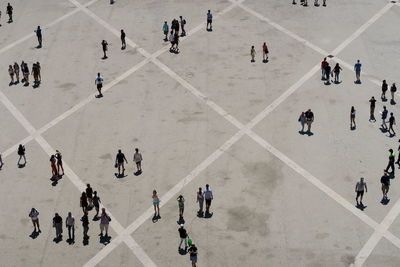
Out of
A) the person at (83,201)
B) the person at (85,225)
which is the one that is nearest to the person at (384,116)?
the person at (83,201)

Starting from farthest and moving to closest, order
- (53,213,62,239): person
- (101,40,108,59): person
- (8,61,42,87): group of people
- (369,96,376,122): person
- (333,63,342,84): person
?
(101,40,108,59): person
(8,61,42,87): group of people
(333,63,342,84): person
(369,96,376,122): person
(53,213,62,239): person

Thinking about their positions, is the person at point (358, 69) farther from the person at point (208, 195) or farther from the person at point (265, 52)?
the person at point (208, 195)

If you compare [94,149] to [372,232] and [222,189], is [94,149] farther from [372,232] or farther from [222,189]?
[372,232]

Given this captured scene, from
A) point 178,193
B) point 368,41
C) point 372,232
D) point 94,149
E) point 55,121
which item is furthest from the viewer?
point 368,41

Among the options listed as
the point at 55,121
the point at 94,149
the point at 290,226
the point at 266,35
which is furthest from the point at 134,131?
the point at 266,35

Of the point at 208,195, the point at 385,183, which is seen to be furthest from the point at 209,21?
the point at 385,183

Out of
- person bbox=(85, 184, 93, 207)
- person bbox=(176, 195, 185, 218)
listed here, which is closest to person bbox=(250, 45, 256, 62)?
person bbox=(176, 195, 185, 218)

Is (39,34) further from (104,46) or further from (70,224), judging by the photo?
(70,224)

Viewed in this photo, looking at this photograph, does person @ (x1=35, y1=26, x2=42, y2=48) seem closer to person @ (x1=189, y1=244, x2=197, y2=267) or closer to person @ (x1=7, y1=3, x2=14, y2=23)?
person @ (x1=7, y1=3, x2=14, y2=23)
